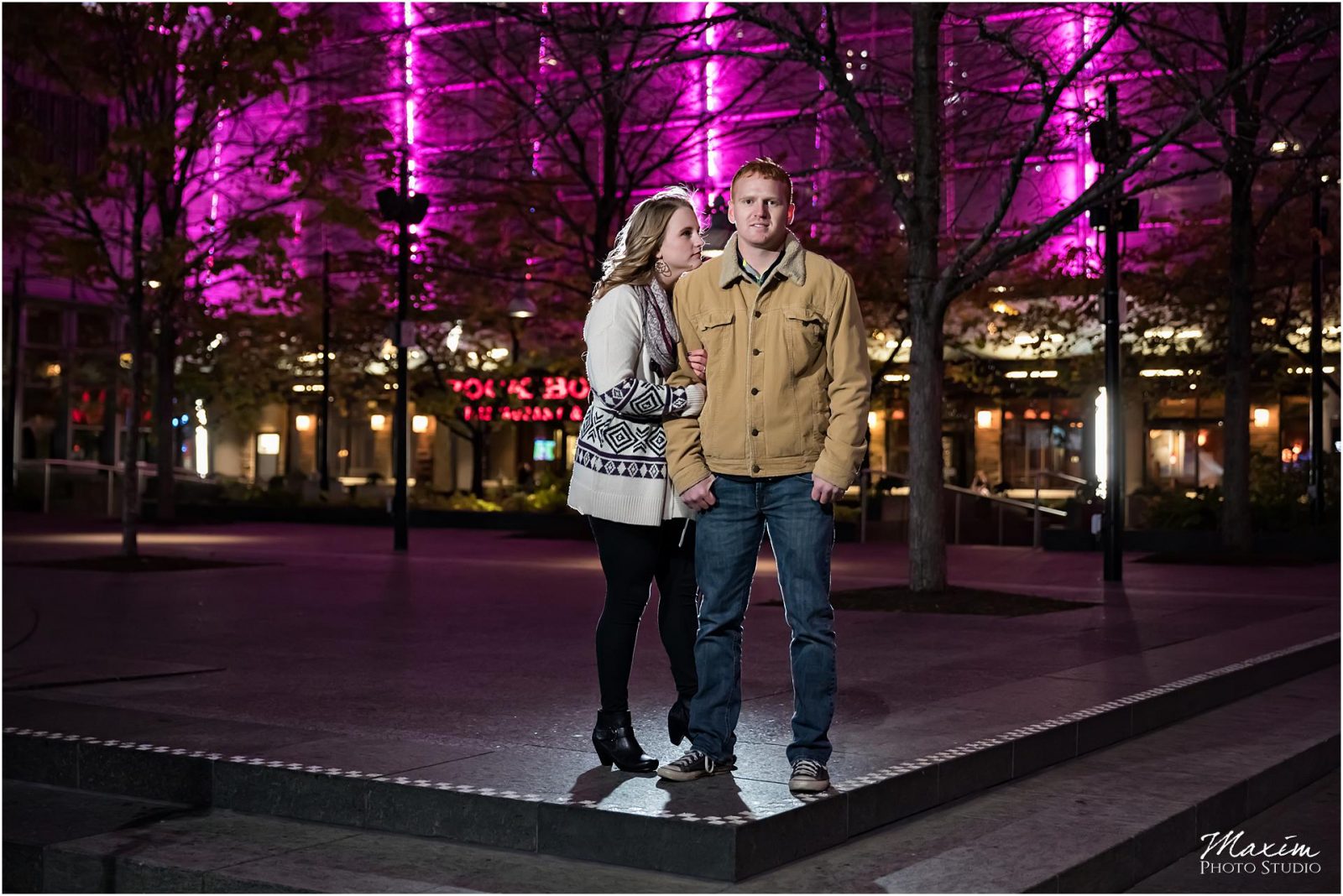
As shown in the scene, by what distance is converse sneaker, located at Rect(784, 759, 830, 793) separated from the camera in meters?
5.38

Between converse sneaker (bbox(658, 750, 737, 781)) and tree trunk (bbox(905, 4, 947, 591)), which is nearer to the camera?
converse sneaker (bbox(658, 750, 737, 781))

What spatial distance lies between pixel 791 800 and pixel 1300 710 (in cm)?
435

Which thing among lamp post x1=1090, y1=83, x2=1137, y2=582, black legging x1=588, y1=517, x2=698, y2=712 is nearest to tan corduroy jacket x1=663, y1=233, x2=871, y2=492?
black legging x1=588, y1=517, x2=698, y2=712

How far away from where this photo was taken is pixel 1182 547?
2198 cm

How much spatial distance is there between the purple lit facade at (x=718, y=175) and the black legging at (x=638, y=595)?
703cm

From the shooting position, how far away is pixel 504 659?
9617mm

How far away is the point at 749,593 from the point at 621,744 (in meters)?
0.71

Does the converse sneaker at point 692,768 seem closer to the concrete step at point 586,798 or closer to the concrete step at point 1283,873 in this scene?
the concrete step at point 586,798

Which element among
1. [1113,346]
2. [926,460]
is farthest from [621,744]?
[1113,346]

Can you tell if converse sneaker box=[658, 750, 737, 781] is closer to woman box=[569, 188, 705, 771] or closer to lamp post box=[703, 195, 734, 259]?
woman box=[569, 188, 705, 771]

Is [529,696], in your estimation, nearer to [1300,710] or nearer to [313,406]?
[1300,710]

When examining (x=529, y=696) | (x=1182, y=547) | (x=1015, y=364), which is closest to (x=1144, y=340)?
(x=1182, y=547)

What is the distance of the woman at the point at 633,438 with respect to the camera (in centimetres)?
564

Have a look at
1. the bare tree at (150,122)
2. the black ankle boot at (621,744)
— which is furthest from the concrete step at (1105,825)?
the bare tree at (150,122)
